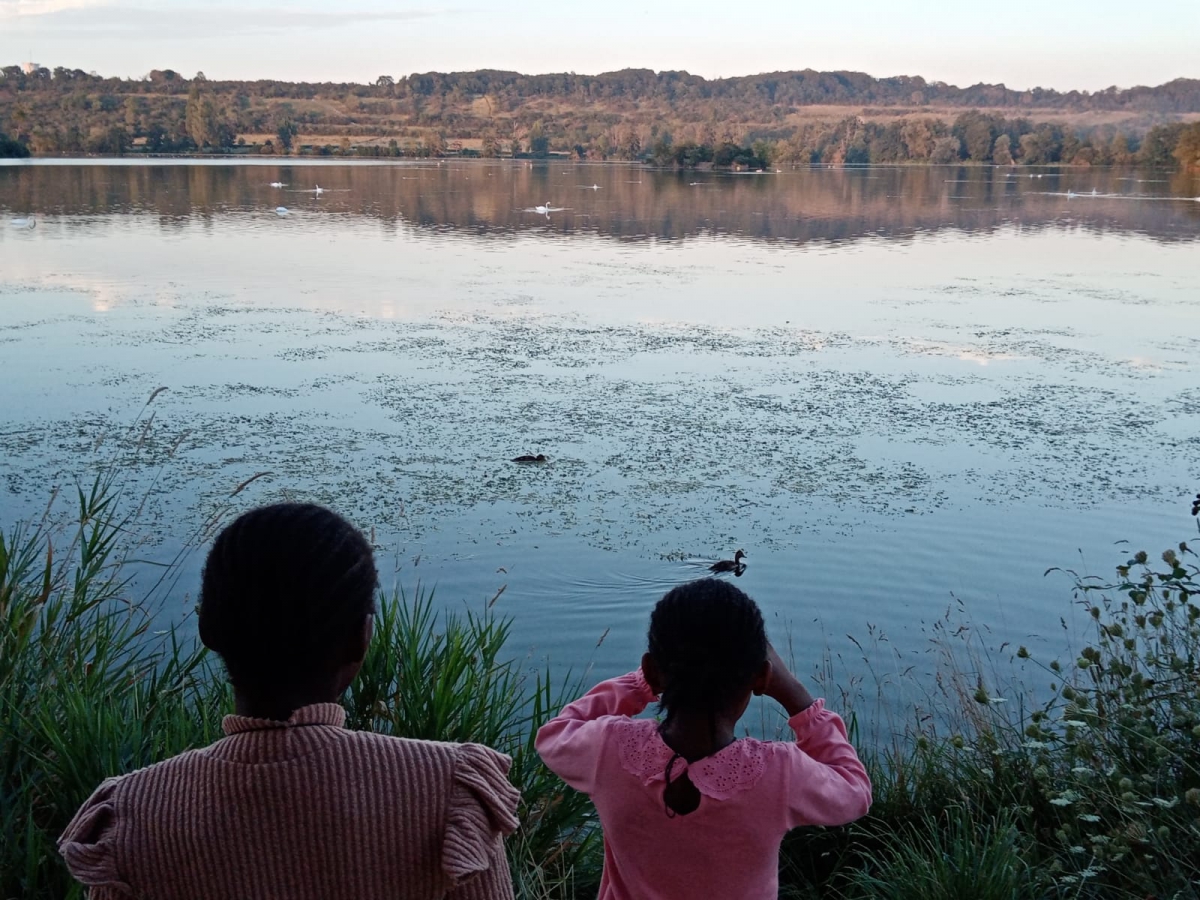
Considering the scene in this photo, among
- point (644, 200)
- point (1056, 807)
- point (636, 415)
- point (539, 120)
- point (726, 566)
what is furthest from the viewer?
point (539, 120)

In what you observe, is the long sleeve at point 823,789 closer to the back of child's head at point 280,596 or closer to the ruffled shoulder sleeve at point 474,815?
the ruffled shoulder sleeve at point 474,815

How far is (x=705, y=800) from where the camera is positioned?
149cm

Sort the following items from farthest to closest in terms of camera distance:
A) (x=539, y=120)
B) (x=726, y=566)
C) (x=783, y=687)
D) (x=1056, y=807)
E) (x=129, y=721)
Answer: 1. (x=539, y=120)
2. (x=726, y=566)
3. (x=1056, y=807)
4. (x=129, y=721)
5. (x=783, y=687)

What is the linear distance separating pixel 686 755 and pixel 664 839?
0.14 metres

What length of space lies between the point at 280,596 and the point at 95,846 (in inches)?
12.6

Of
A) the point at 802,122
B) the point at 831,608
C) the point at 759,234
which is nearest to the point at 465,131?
the point at 802,122

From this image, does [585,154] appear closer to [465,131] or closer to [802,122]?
[465,131]

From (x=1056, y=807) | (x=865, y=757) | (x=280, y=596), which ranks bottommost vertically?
(x=865, y=757)

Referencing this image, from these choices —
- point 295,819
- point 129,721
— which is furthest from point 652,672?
point 129,721

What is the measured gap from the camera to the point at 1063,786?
295 cm

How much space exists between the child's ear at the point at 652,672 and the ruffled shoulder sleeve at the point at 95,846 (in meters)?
0.69

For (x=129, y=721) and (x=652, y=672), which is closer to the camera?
(x=652, y=672)

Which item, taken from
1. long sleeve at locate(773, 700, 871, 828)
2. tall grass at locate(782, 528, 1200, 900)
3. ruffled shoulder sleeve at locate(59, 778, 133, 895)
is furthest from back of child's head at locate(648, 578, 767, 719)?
tall grass at locate(782, 528, 1200, 900)

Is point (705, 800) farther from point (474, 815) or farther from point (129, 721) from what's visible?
point (129, 721)
